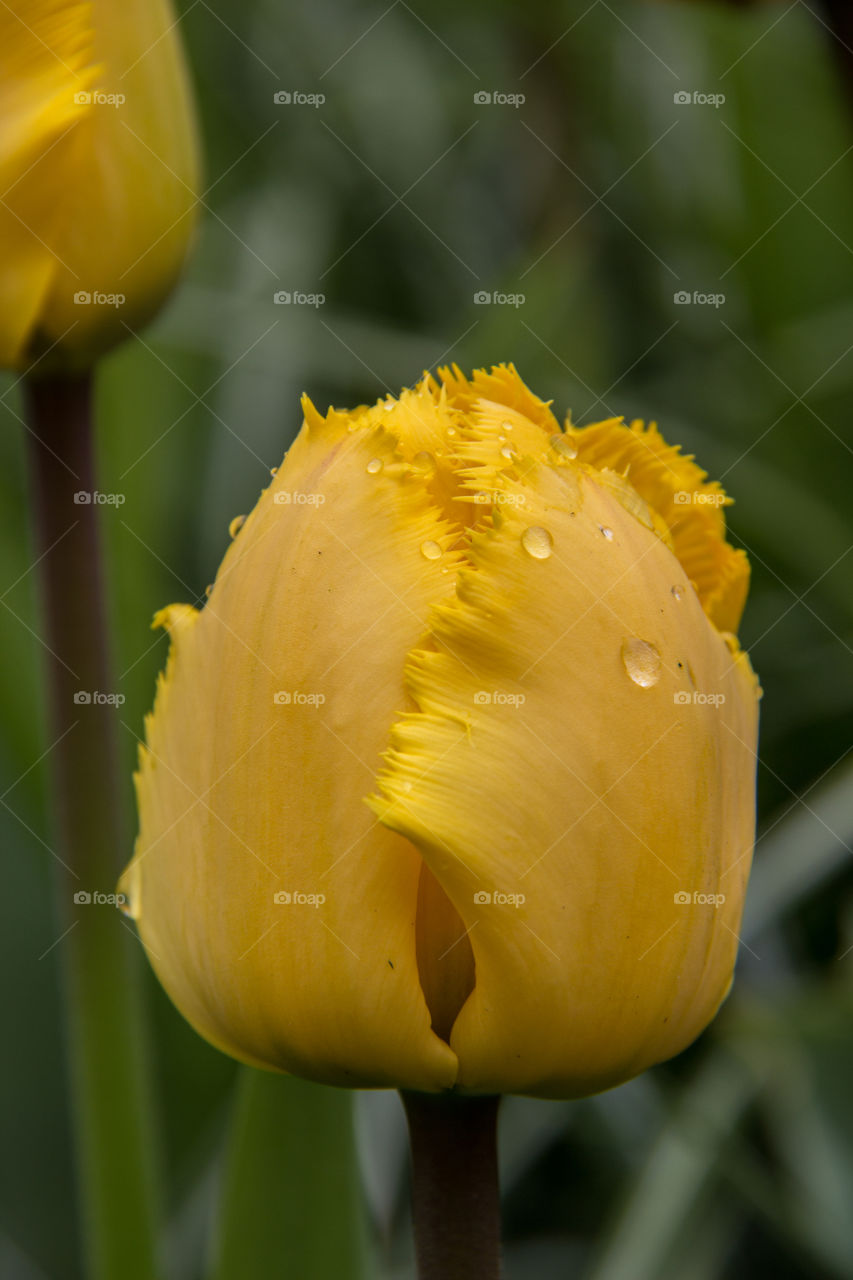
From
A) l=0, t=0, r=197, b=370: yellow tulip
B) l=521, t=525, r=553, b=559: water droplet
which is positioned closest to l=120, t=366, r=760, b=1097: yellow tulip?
l=521, t=525, r=553, b=559: water droplet

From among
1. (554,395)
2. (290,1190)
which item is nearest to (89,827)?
(290,1190)

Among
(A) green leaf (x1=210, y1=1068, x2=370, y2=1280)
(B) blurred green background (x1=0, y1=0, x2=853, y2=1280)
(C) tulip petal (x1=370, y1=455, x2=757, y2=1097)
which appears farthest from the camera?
(B) blurred green background (x1=0, y1=0, x2=853, y2=1280)

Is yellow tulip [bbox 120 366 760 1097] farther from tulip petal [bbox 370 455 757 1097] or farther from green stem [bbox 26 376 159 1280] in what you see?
green stem [bbox 26 376 159 1280]

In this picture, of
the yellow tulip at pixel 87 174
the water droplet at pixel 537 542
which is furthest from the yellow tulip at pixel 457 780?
the yellow tulip at pixel 87 174

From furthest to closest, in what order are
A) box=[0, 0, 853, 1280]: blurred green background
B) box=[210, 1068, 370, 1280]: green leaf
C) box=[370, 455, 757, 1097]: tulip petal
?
box=[0, 0, 853, 1280]: blurred green background → box=[210, 1068, 370, 1280]: green leaf → box=[370, 455, 757, 1097]: tulip petal

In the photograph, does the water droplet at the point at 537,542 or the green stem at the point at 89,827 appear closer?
the water droplet at the point at 537,542

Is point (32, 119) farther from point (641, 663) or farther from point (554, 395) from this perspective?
point (554, 395)

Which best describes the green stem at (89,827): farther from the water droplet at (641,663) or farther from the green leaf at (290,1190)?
the water droplet at (641,663)

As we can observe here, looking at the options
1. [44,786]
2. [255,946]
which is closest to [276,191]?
[44,786]
